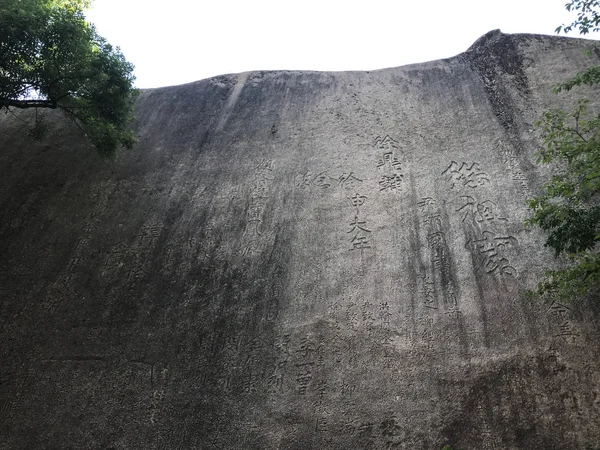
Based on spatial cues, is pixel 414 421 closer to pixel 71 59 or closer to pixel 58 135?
pixel 71 59

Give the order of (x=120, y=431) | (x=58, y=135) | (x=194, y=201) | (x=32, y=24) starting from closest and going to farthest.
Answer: (x=120, y=431) < (x=32, y=24) < (x=194, y=201) < (x=58, y=135)

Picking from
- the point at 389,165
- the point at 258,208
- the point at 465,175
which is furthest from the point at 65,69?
the point at 465,175

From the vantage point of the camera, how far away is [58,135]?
34.5ft

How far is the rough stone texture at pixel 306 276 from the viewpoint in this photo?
605 centimetres

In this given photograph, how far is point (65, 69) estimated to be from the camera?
845cm

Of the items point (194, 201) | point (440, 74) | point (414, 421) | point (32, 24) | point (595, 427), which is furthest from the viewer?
point (440, 74)

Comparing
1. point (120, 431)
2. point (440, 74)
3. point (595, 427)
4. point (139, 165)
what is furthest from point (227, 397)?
point (440, 74)

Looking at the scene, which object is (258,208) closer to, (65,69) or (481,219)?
(481,219)

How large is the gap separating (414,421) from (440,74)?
250 inches

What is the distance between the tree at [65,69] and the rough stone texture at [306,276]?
1211 mm

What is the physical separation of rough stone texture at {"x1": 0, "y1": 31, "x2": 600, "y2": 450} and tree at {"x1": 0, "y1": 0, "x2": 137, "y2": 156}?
1211 millimetres

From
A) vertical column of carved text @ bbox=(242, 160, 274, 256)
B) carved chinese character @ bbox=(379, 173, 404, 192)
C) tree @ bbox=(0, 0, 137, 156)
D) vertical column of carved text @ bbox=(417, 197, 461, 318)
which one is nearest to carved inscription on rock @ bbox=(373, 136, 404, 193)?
carved chinese character @ bbox=(379, 173, 404, 192)

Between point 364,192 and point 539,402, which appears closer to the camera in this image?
point 539,402

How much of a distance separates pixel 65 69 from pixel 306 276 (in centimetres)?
504
